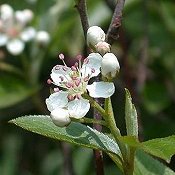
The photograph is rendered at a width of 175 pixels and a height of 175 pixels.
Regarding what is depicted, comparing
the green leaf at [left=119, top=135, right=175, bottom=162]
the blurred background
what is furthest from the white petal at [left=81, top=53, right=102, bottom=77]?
the blurred background

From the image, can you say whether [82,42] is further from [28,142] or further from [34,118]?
[34,118]

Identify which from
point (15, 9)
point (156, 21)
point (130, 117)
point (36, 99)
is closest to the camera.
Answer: point (130, 117)

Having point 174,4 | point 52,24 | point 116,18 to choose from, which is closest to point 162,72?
point 174,4

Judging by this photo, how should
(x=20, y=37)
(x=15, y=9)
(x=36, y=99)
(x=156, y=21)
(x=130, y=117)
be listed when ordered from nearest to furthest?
(x=130, y=117) < (x=36, y=99) < (x=20, y=37) < (x=15, y=9) < (x=156, y=21)

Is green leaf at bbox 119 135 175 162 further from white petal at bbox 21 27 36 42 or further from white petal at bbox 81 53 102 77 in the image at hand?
white petal at bbox 21 27 36 42

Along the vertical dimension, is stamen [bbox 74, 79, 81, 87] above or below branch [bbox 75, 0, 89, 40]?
below

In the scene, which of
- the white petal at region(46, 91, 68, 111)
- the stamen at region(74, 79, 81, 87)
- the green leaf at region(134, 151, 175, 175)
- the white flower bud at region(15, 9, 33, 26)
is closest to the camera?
the white petal at region(46, 91, 68, 111)

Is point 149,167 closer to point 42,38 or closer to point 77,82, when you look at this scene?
point 77,82

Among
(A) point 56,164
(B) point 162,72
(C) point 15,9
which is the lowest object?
(A) point 56,164

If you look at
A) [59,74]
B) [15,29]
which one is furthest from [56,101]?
[15,29]
